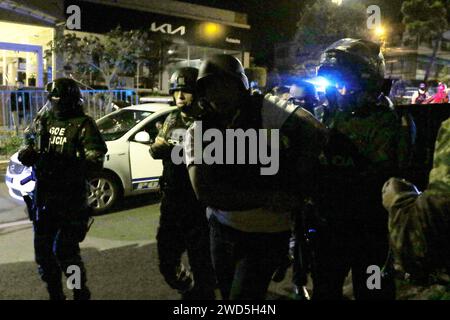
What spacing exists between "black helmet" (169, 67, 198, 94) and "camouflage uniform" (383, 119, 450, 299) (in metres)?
2.28

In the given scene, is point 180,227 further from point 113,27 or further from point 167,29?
point 167,29

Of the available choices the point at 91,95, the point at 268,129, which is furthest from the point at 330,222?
the point at 91,95

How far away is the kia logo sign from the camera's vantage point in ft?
63.1

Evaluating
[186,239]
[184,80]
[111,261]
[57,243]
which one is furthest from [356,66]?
[111,261]

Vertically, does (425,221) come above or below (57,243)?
above

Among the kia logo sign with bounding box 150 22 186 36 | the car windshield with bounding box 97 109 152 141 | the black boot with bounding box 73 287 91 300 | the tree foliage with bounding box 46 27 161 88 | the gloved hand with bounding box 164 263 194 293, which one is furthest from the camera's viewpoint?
the kia logo sign with bounding box 150 22 186 36

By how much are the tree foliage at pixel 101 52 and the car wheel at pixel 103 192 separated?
29.0ft

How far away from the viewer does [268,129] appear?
2.20 meters

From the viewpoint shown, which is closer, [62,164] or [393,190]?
[393,190]

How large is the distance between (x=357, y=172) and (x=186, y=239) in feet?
4.97

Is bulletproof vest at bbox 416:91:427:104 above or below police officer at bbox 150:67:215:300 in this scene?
above

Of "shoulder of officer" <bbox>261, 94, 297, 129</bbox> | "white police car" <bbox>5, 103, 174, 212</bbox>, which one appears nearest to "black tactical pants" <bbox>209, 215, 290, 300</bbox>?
"shoulder of officer" <bbox>261, 94, 297, 129</bbox>

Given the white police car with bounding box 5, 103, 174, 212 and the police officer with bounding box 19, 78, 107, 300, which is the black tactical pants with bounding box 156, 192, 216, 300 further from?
Result: the white police car with bounding box 5, 103, 174, 212

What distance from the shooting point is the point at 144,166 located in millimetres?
6801
